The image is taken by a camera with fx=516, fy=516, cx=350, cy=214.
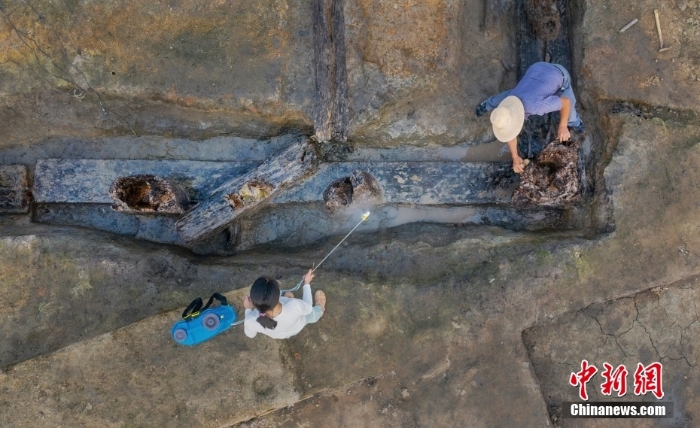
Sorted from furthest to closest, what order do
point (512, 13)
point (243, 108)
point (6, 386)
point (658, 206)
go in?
point (512, 13) < point (243, 108) < point (658, 206) < point (6, 386)

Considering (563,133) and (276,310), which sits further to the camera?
(563,133)

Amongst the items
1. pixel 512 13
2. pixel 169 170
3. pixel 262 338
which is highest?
pixel 512 13

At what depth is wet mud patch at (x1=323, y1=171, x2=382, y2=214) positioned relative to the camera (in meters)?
4.09

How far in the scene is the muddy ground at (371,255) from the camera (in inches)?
146

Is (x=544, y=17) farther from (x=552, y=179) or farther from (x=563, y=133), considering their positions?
(x=552, y=179)

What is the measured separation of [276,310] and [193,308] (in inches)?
32.5

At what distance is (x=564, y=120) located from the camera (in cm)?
379

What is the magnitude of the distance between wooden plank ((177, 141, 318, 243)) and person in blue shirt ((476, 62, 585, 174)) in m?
1.56

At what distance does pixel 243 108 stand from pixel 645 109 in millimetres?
3169

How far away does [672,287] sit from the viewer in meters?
3.93

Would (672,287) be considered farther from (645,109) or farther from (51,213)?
(51,213)

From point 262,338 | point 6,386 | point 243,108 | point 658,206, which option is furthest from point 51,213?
point 658,206

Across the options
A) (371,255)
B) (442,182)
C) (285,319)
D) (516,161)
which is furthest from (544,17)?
(285,319)

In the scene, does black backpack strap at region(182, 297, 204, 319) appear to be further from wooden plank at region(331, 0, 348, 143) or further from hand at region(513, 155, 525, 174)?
hand at region(513, 155, 525, 174)
